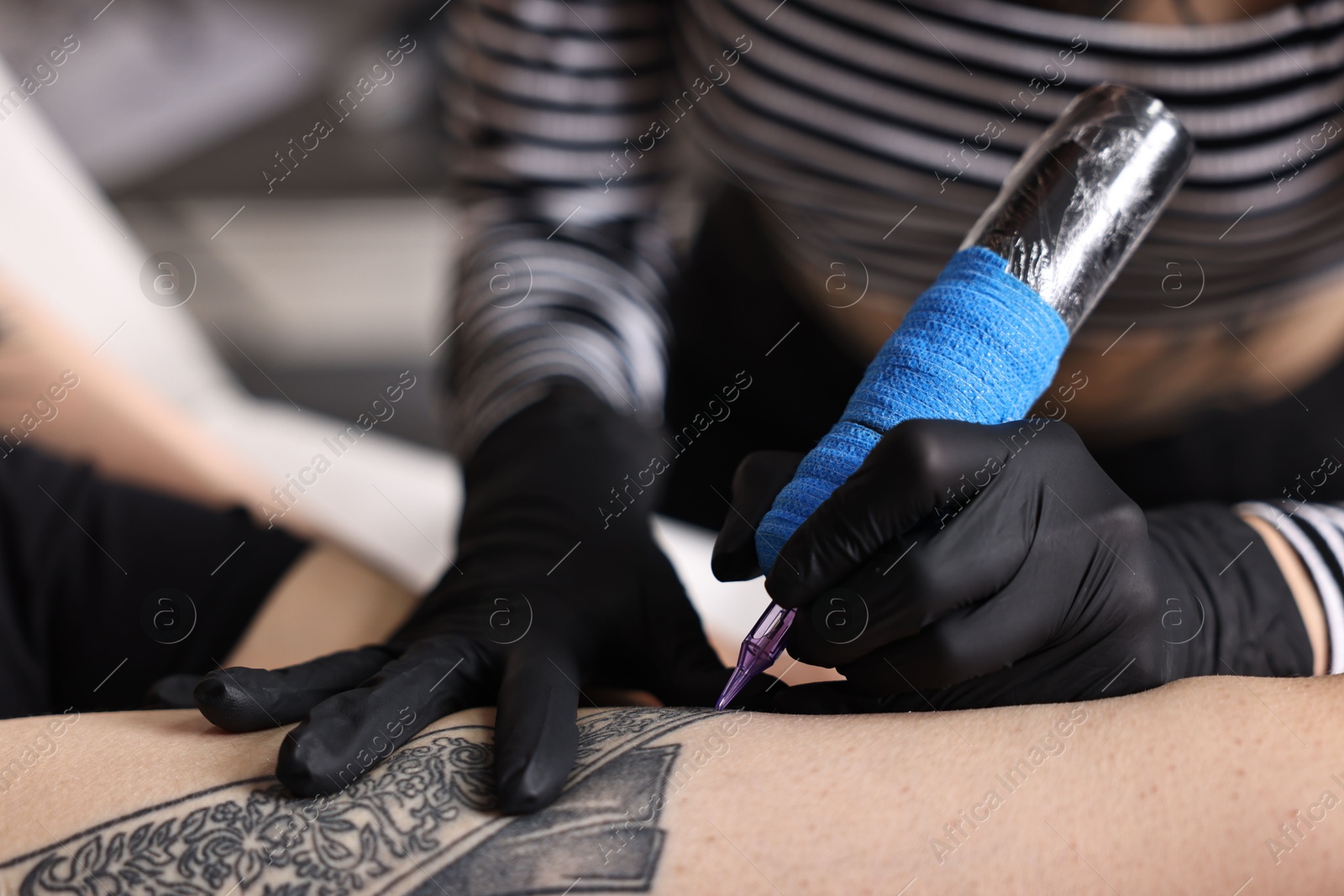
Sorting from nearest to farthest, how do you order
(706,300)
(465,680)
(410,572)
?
(465,680) → (410,572) → (706,300)

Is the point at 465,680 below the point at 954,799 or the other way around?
the other way around

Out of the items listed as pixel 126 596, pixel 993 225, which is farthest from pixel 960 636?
pixel 126 596

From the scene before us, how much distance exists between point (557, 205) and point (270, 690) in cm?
74

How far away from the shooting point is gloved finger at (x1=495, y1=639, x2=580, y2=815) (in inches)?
22.6

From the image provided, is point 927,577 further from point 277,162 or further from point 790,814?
point 277,162

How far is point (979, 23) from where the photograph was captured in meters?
0.90

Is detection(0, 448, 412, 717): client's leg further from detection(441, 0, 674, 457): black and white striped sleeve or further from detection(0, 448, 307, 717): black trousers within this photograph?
detection(441, 0, 674, 457): black and white striped sleeve

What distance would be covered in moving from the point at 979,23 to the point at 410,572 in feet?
2.94

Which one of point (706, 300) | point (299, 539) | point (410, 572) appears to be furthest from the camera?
point (706, 300)

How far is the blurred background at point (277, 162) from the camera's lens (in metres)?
2.70

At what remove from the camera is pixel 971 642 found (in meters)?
0.55

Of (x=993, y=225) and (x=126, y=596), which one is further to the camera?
(x=126, y=596)

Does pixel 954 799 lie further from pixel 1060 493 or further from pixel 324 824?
pixel 324 824

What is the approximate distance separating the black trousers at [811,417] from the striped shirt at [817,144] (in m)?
0.07
